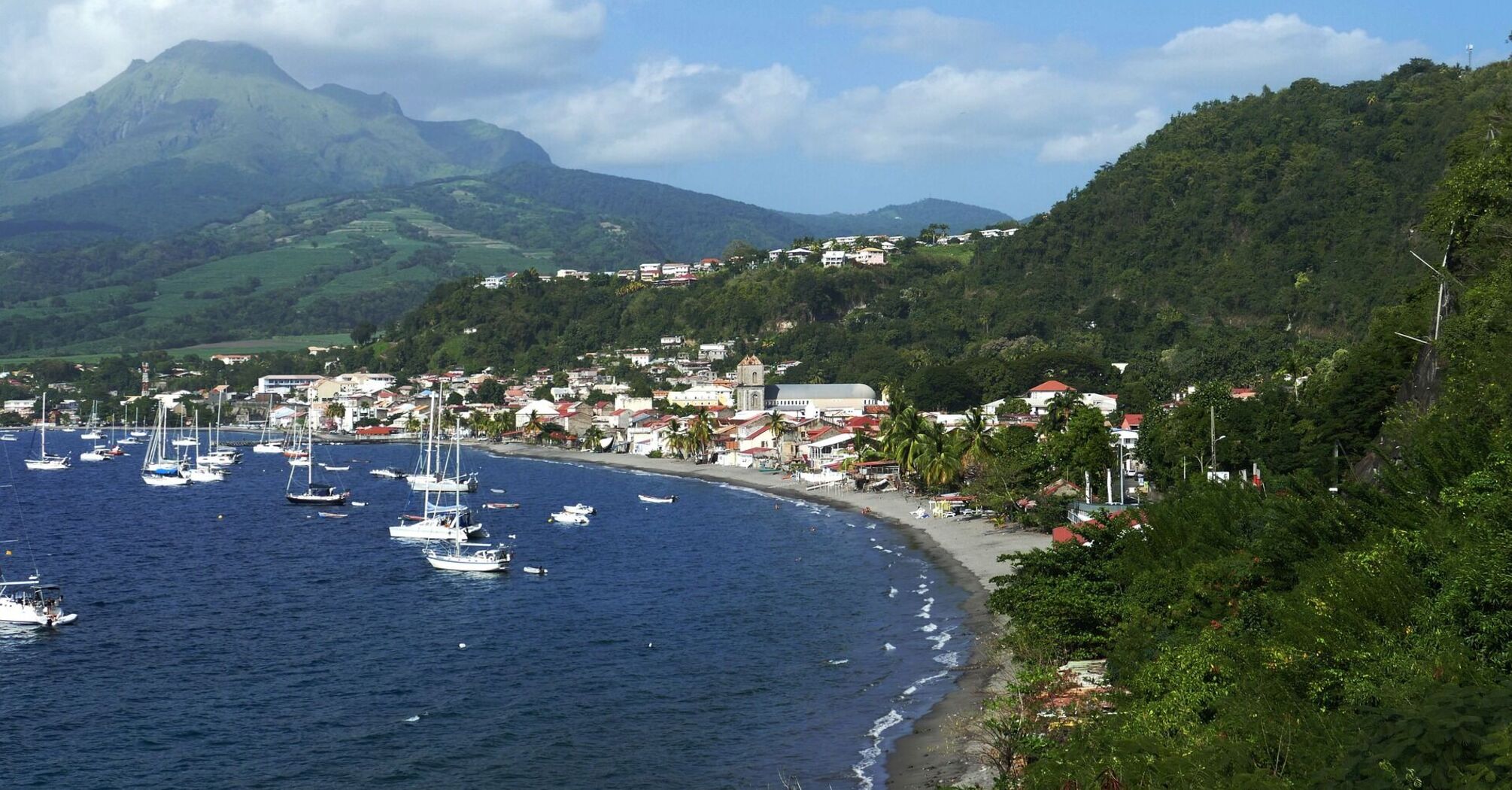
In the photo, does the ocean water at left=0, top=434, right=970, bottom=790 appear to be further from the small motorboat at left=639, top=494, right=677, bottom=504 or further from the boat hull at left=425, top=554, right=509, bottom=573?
the small motorboat at left=639, top=494, right=677, bottom=504

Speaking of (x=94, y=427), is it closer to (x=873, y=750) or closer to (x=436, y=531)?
(x=436, y=531)

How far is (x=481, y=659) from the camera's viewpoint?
122 ft

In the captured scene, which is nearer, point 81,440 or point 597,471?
point 597,471

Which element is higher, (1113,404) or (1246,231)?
(1246,231)

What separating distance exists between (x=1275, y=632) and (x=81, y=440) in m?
152

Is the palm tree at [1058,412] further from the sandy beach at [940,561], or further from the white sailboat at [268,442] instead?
the white sailboat at [268,442]

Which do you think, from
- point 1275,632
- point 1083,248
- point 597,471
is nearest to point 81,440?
point 597,471

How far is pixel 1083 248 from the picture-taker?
156375 mm

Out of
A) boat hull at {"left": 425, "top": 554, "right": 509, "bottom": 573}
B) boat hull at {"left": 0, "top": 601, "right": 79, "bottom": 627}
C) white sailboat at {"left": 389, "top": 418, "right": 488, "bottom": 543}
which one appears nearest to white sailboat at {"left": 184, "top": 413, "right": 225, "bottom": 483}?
white sailboat at {"left": 389, "top": 418, "right": 488, "bottom": 543}

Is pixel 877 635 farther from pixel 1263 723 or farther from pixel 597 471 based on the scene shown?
pixel 597 471

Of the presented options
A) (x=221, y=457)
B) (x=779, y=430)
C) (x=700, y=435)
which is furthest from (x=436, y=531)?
(x=221, y=457)

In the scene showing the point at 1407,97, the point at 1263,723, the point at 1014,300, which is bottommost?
the point at 1263,723

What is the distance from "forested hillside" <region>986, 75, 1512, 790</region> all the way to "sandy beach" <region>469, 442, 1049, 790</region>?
140cm

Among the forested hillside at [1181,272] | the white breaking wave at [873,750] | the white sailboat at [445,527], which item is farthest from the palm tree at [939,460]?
the white breaking wave at [873,750]
